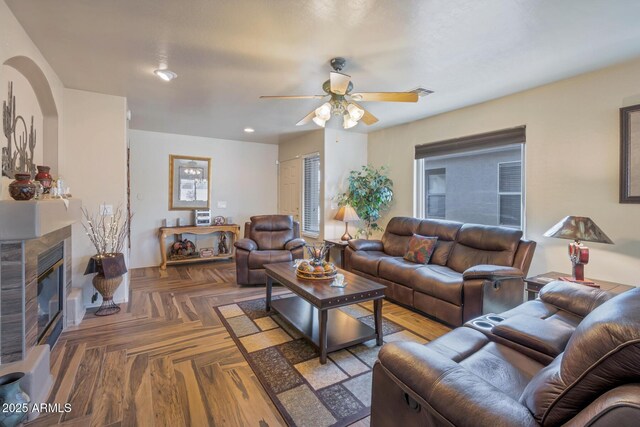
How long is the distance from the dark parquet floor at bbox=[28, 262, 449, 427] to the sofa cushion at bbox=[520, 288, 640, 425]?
1119 mm

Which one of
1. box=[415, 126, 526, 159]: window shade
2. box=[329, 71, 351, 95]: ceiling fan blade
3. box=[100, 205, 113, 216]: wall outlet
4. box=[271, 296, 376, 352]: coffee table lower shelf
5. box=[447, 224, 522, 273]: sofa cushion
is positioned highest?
box=[329, 71, 351, 95]: ceiling fan blade

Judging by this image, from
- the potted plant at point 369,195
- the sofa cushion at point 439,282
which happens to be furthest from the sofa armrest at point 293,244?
the sofa cushion at point 439,282

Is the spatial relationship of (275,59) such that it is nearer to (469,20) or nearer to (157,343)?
(469,20)

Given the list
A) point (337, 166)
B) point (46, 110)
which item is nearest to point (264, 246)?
point (337, 166)

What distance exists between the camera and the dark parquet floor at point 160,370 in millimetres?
1750

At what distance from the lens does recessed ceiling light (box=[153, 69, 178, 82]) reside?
275 centimetres

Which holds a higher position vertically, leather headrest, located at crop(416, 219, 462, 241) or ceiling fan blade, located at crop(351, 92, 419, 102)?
ceiling fan blade, located at crop(351, 92, 419, 102)

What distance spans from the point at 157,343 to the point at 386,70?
3.14 metres

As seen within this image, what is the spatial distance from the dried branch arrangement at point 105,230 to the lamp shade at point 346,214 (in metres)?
2.87

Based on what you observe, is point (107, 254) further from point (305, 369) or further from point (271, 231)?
point (305, 369)

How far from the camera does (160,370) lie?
219 centimetres

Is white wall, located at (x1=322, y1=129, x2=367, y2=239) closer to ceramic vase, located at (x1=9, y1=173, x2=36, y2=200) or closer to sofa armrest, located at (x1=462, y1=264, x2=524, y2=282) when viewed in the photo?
sofa armrest, located at (x1=462, y1=264, x2=524, y2=282)

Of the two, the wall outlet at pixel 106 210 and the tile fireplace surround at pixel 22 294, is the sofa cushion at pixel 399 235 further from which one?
the tile fireplace surround at pixel 22 294

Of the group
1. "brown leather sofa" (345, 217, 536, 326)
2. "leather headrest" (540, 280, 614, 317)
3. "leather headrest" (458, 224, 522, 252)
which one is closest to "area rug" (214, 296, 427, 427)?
"brown leather sofa" (345, 217, 536, 326)
